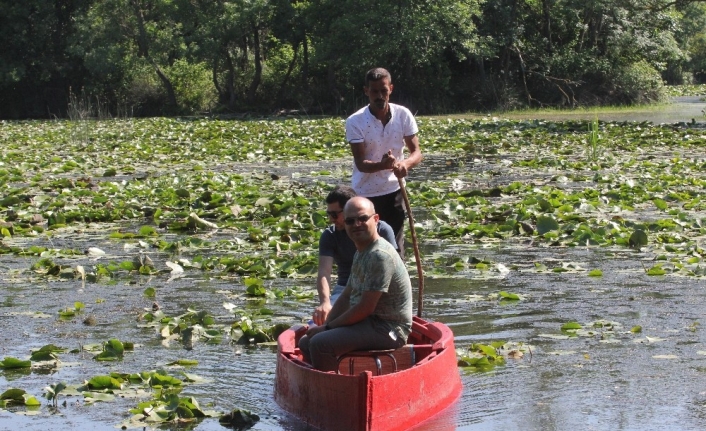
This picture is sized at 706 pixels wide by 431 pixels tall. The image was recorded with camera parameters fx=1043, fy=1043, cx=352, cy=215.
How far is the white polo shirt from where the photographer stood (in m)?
6.64

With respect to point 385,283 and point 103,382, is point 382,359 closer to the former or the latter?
point 385,283

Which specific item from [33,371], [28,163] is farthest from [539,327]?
[28,163]

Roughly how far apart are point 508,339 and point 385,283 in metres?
2.20

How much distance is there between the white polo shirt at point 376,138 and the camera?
6637 millimetres

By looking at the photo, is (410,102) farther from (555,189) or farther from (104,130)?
(555,189)

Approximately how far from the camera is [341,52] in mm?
36312

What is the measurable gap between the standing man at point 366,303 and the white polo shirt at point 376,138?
129cm

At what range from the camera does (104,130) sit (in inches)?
1133

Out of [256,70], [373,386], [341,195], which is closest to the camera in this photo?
[373,386]

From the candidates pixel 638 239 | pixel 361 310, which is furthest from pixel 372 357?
pixel 638 239

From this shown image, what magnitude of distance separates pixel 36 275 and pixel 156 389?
3.96 meters

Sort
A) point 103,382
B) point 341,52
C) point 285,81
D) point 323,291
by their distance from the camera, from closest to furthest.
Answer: point 323,291, point 103,382, point 341,52, point 285,81

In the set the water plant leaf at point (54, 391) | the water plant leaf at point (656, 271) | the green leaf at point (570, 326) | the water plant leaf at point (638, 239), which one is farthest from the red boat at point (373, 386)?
the water plant leaf at point (638, 239)

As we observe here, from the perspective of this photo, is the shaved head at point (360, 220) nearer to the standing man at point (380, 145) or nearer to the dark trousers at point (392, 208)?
the standing man at point (380, 145)
